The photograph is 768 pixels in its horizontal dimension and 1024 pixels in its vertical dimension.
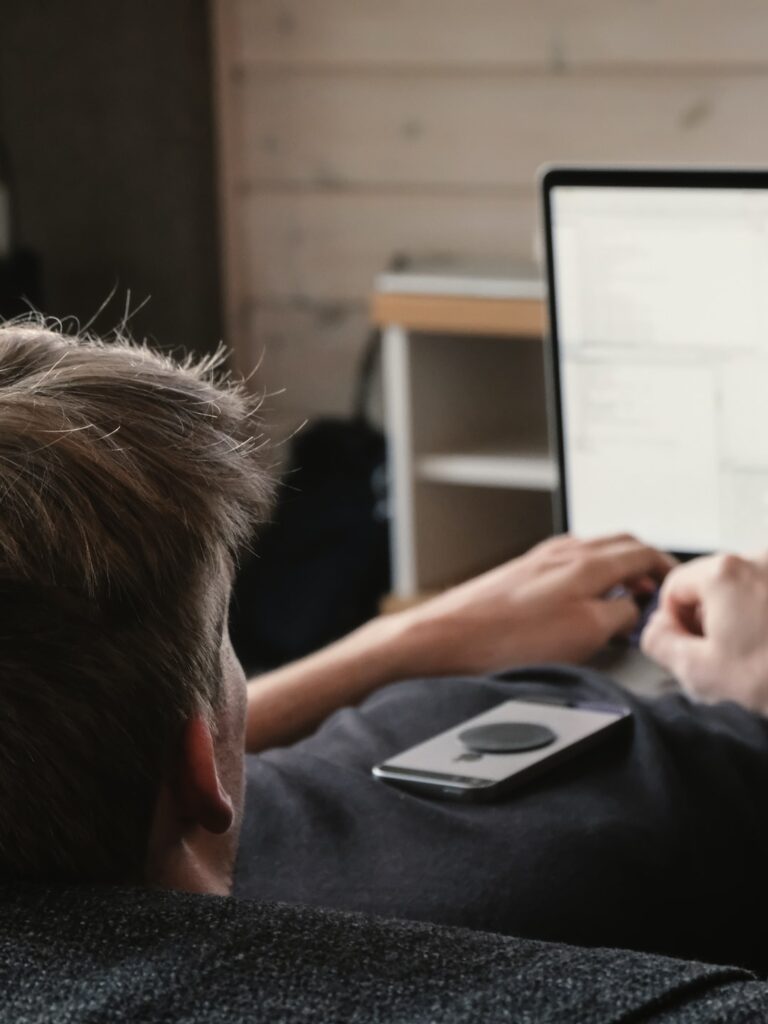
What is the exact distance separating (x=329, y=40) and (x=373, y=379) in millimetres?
594

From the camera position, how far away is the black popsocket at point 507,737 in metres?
0.86

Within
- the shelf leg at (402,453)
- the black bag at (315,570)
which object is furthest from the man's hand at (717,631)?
the black bag at (315,570)

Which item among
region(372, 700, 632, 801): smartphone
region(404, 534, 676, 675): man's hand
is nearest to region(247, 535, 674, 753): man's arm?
region(404, 534, 676, 675): man's hand

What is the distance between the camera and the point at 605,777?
837 millimetres

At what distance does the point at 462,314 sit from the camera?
200 cm

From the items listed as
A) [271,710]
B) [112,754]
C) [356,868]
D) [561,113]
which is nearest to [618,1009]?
[112,754]

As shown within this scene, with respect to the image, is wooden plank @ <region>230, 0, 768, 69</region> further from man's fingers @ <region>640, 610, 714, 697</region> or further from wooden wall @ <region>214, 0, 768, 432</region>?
man's fingers @ <region>640, 610, 714, 697</region>

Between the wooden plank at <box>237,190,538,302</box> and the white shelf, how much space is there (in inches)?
25.4

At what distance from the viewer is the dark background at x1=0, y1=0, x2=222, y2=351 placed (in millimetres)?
2508

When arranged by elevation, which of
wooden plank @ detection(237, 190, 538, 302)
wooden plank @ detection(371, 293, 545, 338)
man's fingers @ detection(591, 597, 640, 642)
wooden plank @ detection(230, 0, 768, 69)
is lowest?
man's fingers @ detection(591, 597, 640, 642)

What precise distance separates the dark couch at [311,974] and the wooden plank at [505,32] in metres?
2.13

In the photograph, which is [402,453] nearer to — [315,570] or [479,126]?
[315,570]

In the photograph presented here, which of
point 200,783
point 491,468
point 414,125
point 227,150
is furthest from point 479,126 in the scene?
point 200,783

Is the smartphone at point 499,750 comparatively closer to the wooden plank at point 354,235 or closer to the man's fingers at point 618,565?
the man's fingers at point 618,565
